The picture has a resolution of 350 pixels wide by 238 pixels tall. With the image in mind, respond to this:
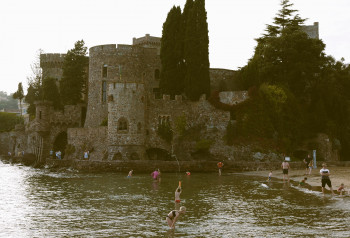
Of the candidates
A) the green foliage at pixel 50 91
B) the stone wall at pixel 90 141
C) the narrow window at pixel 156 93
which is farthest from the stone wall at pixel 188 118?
the green foliage at pixel 50 91

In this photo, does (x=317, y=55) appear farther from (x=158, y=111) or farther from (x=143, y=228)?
(x=143, y=228)

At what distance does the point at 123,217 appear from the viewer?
17.2m

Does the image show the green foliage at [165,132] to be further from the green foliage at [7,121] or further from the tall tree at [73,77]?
the green foliage at [7,121]

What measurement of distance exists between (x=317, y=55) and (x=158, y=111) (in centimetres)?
1860

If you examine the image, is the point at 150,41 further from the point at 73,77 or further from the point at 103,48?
the point at 73,77

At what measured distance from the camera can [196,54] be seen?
Result: 145 feet

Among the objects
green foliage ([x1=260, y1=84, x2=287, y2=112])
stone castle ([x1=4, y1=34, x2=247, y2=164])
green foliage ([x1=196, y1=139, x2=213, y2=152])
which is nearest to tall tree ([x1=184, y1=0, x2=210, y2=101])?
stone castle ([x1=4, y1=34, x2=247, y2=164])

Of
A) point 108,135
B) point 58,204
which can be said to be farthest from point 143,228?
point 108,135

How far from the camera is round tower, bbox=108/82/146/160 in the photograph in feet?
134

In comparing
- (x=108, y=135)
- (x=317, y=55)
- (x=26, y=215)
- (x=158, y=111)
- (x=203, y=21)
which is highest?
(x=203, y=21)

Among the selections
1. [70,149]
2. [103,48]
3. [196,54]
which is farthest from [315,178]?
[103,48]

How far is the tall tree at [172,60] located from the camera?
152 feet

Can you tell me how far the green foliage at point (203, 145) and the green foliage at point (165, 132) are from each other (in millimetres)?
3091

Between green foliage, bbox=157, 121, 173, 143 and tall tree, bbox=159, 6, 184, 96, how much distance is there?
4.78 metres
